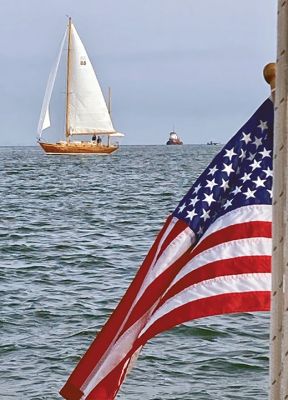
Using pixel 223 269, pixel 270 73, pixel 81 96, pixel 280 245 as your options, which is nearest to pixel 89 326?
pixel 223 269

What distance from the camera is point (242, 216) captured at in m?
3.87

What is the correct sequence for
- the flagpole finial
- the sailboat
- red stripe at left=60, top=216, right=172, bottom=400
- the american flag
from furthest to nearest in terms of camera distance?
1. the sailboat
2. red stripe at left=60, top=216, right=172, bottom=400
3. the american flag
4. the flagpole finial

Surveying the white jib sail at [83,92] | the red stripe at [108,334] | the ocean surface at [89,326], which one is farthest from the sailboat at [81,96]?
the red stripe at [108,334]

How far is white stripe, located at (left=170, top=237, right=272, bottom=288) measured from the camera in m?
3.86

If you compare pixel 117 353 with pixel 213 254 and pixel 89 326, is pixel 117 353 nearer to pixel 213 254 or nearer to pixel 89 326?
pixel 213 254

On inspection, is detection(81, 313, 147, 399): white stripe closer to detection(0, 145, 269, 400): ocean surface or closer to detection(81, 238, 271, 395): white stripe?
detection(81, 238, 271, 395): white stripe

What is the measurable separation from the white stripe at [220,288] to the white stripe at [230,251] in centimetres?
7

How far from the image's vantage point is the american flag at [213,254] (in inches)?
151

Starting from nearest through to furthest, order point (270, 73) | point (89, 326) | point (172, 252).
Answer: point (270, 73) < point (172, 252) < point (89, 326)

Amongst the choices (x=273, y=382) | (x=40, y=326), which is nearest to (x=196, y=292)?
(x=273, y=382)

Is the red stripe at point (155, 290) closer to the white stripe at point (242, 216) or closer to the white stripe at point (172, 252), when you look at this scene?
the white stripe at point (172, 252)

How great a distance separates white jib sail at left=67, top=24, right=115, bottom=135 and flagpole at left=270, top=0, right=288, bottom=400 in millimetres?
71126

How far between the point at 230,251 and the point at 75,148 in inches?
3008

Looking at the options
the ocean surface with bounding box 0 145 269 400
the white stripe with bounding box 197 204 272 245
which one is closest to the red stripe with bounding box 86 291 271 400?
the white stripe with bounding box 197 204 272 245
